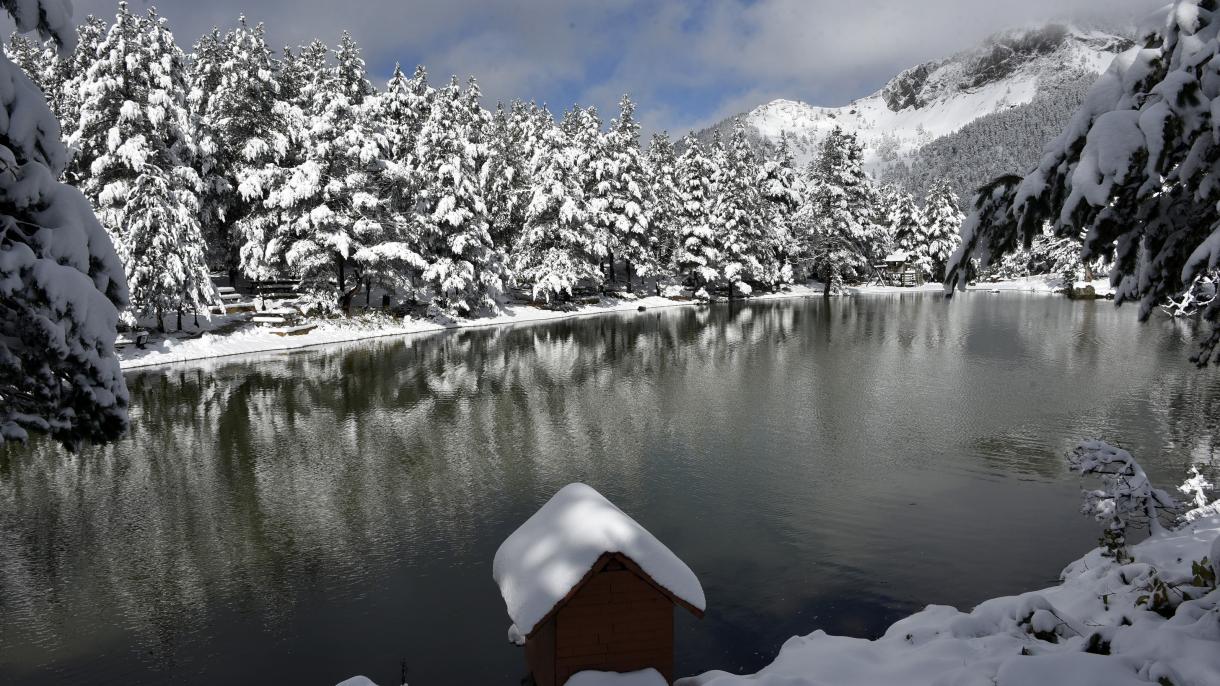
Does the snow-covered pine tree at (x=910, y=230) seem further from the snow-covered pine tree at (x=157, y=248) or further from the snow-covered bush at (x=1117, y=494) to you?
the snow-covered bush at (x=1117, y=494)

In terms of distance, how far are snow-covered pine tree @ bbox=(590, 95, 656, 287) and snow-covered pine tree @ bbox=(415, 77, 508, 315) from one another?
1328cm

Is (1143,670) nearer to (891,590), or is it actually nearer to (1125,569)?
(1125,569)

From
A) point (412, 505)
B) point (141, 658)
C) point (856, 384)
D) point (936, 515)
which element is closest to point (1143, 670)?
point (936, 515)

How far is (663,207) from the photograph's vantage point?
71188mm

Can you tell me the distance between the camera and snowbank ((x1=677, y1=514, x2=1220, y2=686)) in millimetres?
5637

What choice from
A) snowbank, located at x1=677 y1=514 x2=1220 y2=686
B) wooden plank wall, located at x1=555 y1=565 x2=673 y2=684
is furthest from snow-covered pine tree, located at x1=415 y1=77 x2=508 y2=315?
snowbank, located at x1=677 y1=514 x2=1220 y2=686

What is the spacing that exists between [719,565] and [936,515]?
4.81 metres

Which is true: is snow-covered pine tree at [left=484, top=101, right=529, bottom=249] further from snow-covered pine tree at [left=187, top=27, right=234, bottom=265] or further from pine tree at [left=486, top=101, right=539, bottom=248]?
snow-covered pine tree at [left=187, top=27, right=234, bottom=265]

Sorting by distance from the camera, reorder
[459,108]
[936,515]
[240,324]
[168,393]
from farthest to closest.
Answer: [459,108], [240,324], [168,393], [936,515]

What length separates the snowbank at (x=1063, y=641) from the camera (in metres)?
5.64

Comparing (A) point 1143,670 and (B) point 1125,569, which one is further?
(B) point 1125,569

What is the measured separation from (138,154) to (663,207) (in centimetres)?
4778

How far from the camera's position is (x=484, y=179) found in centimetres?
5100

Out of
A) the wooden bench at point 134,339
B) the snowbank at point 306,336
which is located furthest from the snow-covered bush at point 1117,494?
the wooden bench at point 134,339
